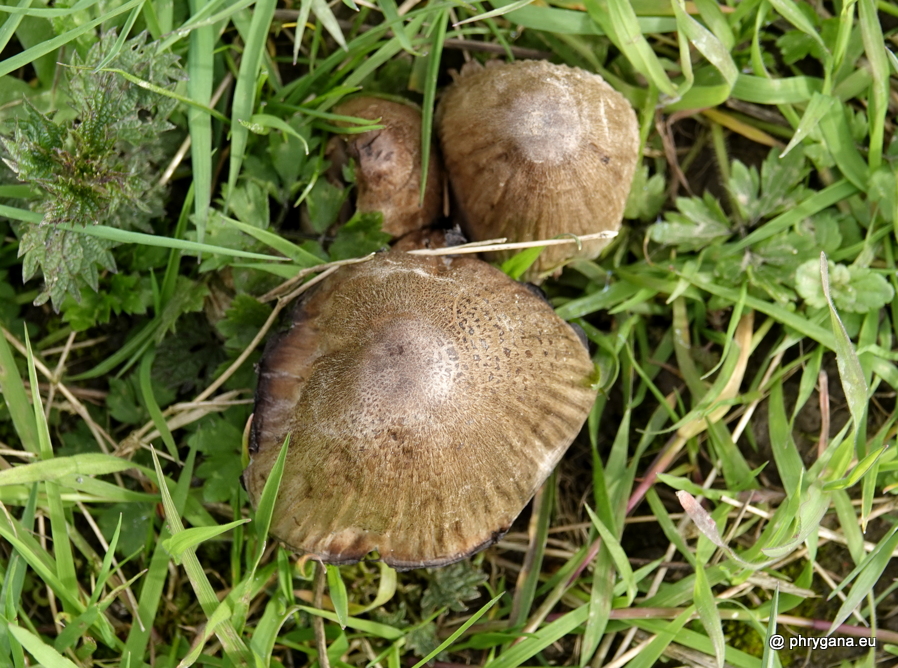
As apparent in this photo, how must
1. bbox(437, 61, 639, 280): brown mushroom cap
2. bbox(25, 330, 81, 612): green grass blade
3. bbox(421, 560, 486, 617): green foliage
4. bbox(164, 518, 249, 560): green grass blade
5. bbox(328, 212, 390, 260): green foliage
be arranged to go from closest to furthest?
bbox(164, 518, 249, 560): green grass blade
bbox(437, 61, 639, 280): brown mushroom cap
bbox(25, 330, 81, 612): green grass blade
bbox(328, 212, 390, 260): green foliage
bbox(421, 560, 486, 617): green foliage

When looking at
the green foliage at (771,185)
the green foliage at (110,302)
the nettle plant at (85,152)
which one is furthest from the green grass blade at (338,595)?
the green foliage at (771,185)

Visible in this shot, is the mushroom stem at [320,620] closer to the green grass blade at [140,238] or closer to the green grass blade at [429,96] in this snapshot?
the green grass blade at [140,238]

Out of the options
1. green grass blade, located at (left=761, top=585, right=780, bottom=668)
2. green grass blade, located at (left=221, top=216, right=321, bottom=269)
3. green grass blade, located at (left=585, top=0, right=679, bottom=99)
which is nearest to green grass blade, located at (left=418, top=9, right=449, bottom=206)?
green grass blade, located at (left=221, top=216, right=321, bottom=269)

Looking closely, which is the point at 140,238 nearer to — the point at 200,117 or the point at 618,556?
the point at 200,117

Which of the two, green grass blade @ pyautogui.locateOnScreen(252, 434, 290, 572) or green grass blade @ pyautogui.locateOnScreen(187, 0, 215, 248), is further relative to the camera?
green grass blade @ pyautogui.locateOnScreen(187, 0, 215, 248)

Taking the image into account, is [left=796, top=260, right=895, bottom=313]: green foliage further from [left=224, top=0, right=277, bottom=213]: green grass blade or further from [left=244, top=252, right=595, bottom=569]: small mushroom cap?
[left=224, top=0, right=277, bottom=213]: green grass blade

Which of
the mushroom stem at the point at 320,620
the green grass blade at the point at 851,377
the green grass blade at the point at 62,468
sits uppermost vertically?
the green grass blade at the point at 62,468
